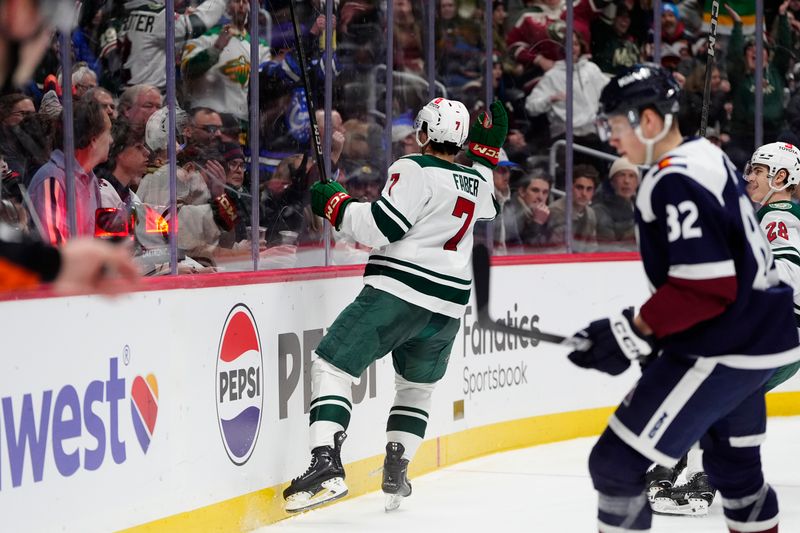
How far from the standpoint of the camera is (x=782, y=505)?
431 centimetres

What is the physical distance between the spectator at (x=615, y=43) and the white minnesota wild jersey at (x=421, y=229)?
2.46 meters

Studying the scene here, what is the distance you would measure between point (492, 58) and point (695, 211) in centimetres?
363

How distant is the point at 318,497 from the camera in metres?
3.87

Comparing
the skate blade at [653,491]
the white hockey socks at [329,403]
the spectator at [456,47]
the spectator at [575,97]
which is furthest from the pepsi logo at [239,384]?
the spectator at [575,97]

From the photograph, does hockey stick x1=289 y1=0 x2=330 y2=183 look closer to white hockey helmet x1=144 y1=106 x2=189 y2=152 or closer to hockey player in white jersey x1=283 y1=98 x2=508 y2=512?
hockey player in white jersey x1=283 y1=98 x2=508 y2=512

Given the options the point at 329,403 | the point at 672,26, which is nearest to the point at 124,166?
the point at 329,403

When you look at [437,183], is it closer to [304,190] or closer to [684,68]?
[304,190]

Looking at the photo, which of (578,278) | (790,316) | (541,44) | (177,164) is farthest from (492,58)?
(790,316)

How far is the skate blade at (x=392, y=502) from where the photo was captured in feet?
13.6

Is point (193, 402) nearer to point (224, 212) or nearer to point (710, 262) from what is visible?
point (224, 212)

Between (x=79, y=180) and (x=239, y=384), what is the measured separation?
0.79 meters

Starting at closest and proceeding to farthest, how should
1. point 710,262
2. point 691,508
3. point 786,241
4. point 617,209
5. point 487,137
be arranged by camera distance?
1. point 710,262
2. point 786,241
3. point 691,508
4. point 487,137
5. point 617,209

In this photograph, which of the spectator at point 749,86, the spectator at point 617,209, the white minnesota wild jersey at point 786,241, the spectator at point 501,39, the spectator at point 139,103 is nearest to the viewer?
the spectator at point 139,103

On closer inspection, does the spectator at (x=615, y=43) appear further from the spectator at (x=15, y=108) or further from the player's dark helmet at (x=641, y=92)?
the player's dark helmet at (x=641, y=92)
